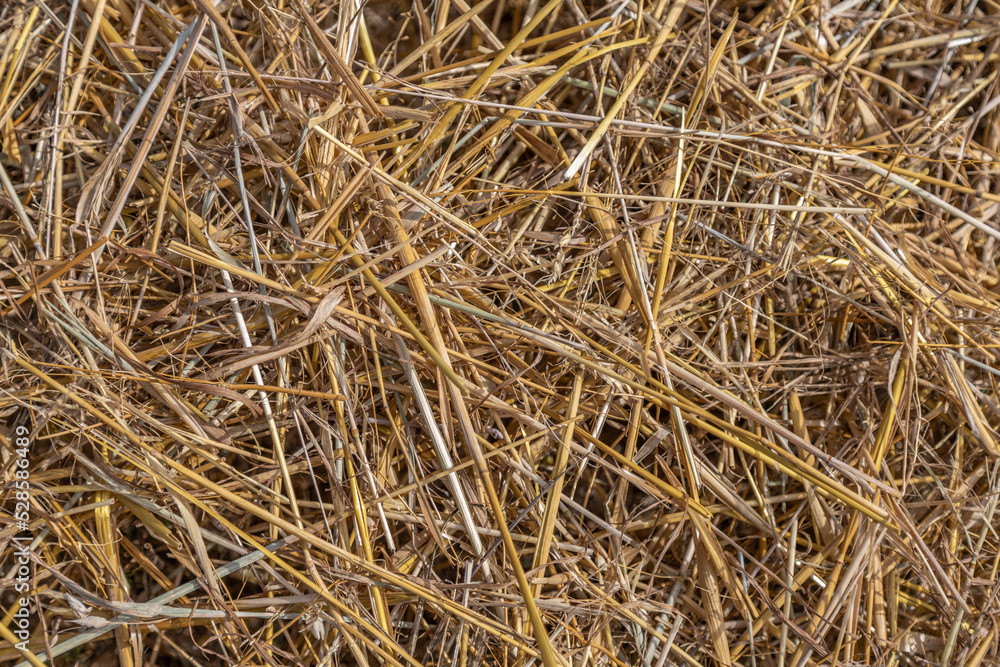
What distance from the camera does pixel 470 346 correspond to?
771 mm

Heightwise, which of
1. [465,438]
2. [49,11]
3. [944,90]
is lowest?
[465,438]

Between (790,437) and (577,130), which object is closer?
(790,437)

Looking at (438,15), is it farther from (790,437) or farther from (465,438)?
(790,437)

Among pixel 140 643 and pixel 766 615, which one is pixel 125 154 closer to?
pixel 140 643

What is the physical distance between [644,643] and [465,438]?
367 millimetres

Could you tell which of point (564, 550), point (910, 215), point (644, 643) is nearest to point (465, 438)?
point (564, 550)

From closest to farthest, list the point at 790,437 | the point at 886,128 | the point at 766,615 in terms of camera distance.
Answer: the point at 790,437, the point at 766,615, the point at 886,128

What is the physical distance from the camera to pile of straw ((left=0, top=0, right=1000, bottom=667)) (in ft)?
2.38

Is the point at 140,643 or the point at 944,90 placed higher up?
the point at 944,90

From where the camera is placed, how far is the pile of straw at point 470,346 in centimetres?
72

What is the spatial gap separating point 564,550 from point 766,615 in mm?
275

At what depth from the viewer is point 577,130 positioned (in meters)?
0.79

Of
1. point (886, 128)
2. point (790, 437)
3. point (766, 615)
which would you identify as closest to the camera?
point (790, 437)

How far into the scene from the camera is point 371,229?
2.47 ft
